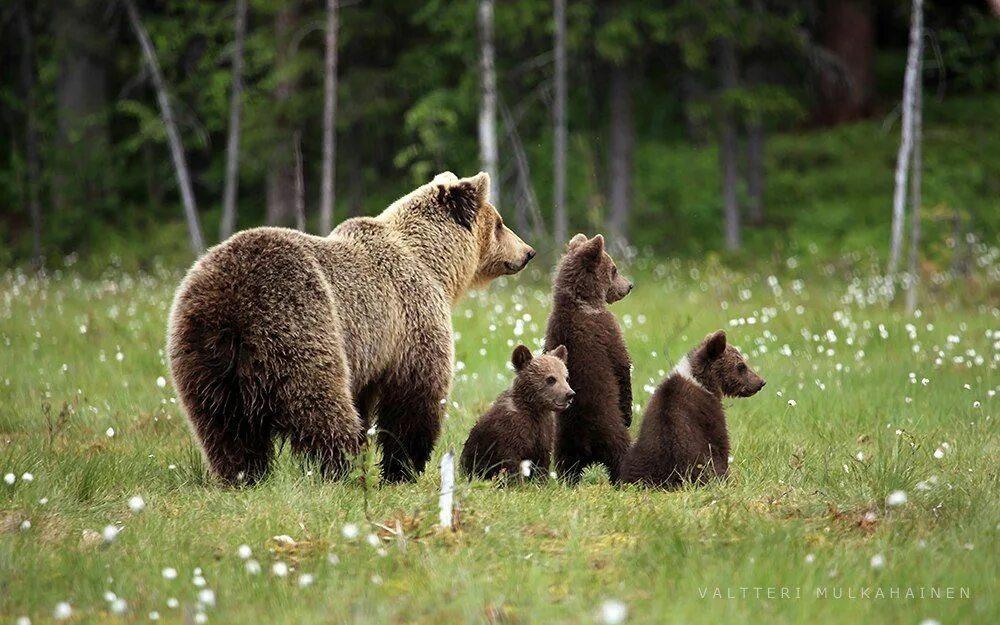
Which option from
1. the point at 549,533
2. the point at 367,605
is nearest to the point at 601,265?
the point at 549,533

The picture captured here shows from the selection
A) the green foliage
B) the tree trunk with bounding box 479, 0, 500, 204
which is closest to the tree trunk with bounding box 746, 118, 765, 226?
the green foliage

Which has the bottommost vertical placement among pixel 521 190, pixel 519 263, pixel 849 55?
pixel 521 190

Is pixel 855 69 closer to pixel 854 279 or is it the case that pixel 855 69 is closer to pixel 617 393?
pixel 854 279

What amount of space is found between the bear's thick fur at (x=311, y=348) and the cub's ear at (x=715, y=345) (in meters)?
1.53

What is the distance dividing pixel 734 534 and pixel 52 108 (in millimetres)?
25765

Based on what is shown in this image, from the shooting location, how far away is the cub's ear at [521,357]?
6867mm

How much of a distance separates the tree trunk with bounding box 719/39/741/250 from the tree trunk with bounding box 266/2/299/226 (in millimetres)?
7518

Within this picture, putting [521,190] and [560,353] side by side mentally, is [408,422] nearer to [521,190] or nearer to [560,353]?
[560,353]

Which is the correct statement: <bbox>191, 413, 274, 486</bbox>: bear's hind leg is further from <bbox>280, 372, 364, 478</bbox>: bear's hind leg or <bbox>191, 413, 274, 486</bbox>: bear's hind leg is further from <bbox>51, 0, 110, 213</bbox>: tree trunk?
<bbox>51, 0, 110, 213</bbox>: tree trunk

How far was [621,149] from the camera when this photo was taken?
21.4 m

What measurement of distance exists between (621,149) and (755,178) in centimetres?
403

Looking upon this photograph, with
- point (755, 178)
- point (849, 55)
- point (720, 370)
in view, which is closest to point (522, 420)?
point (720, 370)

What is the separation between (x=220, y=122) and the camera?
2469 centimetres

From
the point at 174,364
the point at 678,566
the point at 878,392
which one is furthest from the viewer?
the point at 878,392
